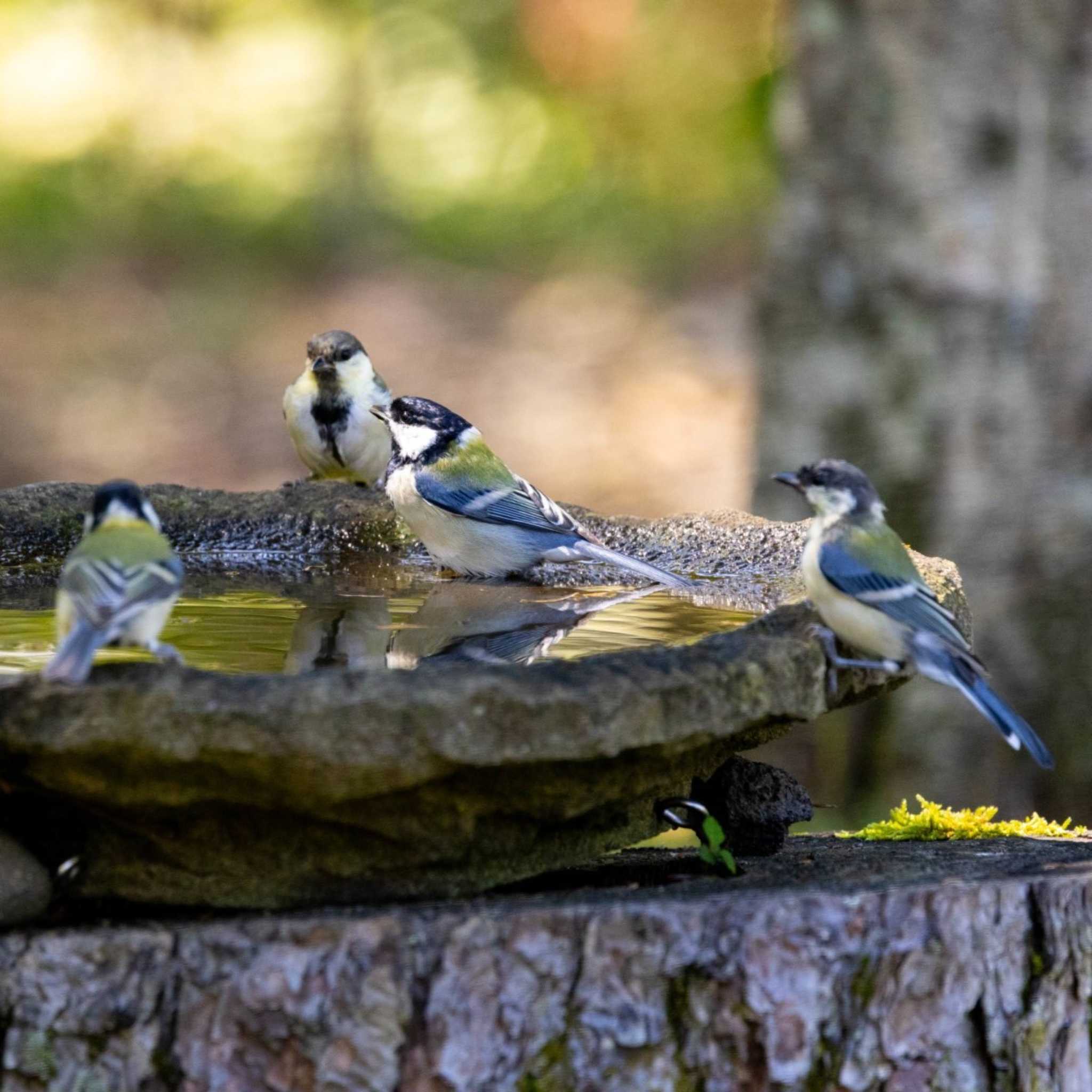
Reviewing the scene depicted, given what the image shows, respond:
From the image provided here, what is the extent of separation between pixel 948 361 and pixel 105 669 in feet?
13.0

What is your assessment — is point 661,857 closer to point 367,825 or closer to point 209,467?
point 367,825

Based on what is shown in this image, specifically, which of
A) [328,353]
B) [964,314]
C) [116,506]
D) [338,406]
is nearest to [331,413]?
[338,406]

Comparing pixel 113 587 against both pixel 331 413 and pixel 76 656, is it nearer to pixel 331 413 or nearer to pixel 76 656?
pixel 76 656

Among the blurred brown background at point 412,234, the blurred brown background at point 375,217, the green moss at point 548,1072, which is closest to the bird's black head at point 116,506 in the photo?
the green moss at point 548,1072

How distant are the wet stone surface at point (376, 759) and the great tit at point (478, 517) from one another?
3.24ft

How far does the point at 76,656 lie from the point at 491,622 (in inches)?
65.4

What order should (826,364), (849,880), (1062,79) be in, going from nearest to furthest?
(849,880) < (1062,79) < (826,364)

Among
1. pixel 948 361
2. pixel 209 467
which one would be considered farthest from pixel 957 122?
pixel 209 467

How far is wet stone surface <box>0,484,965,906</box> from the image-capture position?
2389mm

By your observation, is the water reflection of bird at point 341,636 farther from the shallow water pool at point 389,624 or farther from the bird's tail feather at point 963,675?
the bird's tail feather at point 963,675

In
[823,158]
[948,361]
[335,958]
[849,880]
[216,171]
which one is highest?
[216,171]

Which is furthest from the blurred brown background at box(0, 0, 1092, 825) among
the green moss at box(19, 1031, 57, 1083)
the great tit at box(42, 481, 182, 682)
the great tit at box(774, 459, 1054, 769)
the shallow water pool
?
the green moss at box(19, 1031, 57, 1083)

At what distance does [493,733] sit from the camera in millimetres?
2424

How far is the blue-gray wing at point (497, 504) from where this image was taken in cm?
451
